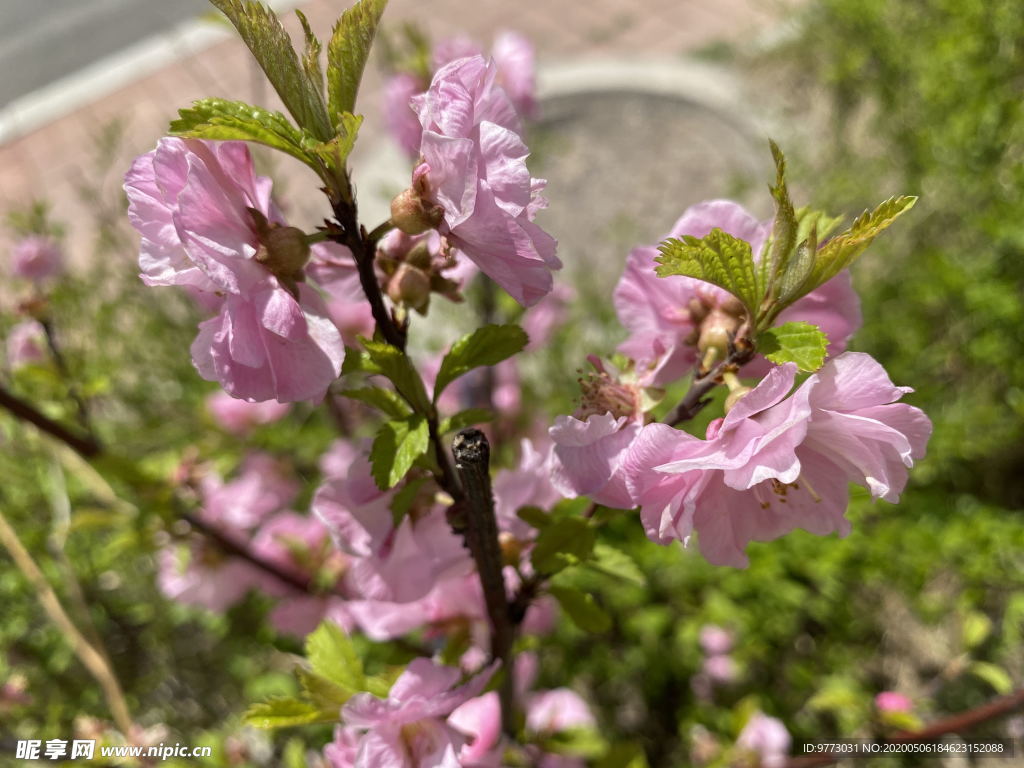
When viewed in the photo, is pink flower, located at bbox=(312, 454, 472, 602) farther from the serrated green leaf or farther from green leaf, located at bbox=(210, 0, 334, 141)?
green leaf, located at bbox=(210, 0, 334, 141)

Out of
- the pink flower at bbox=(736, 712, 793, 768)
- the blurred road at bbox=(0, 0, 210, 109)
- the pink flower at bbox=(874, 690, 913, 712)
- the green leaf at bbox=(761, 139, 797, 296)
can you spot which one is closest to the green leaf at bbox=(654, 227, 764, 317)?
the green leaf at bbox=(761, 139, 797, 296)

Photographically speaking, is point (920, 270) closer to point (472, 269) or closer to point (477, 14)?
point (472, 269)

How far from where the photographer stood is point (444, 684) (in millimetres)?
501

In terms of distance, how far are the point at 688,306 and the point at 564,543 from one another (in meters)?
0.20

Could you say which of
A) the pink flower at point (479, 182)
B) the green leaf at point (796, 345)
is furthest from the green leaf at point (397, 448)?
the green leaf at point (796, 345)

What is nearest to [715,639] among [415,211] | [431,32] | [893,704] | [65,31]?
[893,704]

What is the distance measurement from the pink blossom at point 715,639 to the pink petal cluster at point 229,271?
1.39 meters

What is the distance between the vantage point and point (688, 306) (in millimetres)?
523

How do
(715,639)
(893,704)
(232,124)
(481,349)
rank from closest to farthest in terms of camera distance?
(232,124) → (481,349) → (893,704) → (715,639)

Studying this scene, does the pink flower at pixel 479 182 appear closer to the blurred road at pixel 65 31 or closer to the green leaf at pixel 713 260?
the green leaf at pixel 713 260

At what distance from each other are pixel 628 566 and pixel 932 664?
160 cm

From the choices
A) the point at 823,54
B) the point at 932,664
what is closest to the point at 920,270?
the point at 932,664

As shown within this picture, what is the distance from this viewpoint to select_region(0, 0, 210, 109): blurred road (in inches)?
171

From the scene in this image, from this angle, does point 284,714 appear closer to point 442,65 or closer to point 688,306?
point 688,306
